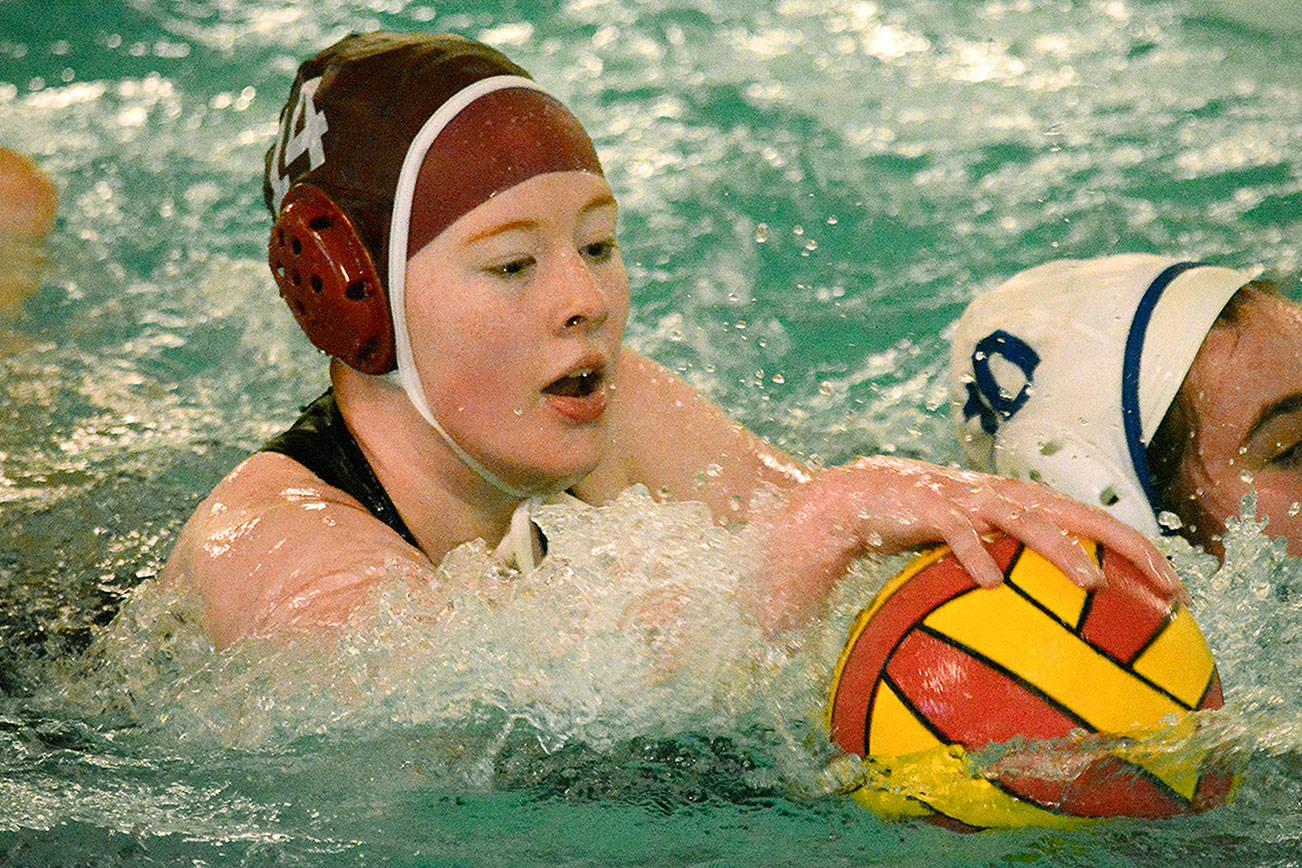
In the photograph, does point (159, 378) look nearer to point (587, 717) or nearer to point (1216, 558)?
point (587, 717)

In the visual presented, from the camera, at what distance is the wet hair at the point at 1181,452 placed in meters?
2.55

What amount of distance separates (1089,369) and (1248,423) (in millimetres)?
289

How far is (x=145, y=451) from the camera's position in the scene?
341 centimetres

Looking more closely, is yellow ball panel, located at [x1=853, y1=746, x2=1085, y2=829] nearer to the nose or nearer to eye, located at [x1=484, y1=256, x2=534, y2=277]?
the nose

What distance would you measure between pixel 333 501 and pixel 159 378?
169 centimetres

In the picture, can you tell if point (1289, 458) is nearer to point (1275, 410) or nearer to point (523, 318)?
point (1275, 410)

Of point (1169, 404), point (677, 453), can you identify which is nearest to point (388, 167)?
point (677, 453)

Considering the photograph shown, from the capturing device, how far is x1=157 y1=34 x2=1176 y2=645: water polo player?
7.29 ft

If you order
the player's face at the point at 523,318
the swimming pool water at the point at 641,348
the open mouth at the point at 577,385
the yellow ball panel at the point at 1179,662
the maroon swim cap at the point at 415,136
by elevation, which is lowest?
the swimming pool water at the point at 641,348

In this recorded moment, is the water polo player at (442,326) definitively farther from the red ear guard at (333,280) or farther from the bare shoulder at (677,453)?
the bare shoulder at (677,453)

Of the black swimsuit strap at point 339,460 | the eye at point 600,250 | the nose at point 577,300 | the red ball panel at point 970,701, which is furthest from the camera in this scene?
the black swimsuit strap at point 339,460

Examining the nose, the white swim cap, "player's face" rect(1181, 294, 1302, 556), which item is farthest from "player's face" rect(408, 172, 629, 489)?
"player's face" rect(1181, 294, 1302, 556)

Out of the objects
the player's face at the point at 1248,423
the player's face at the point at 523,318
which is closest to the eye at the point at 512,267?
the player's face at the point at 523,318

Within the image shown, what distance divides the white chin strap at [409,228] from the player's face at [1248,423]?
1.32m
